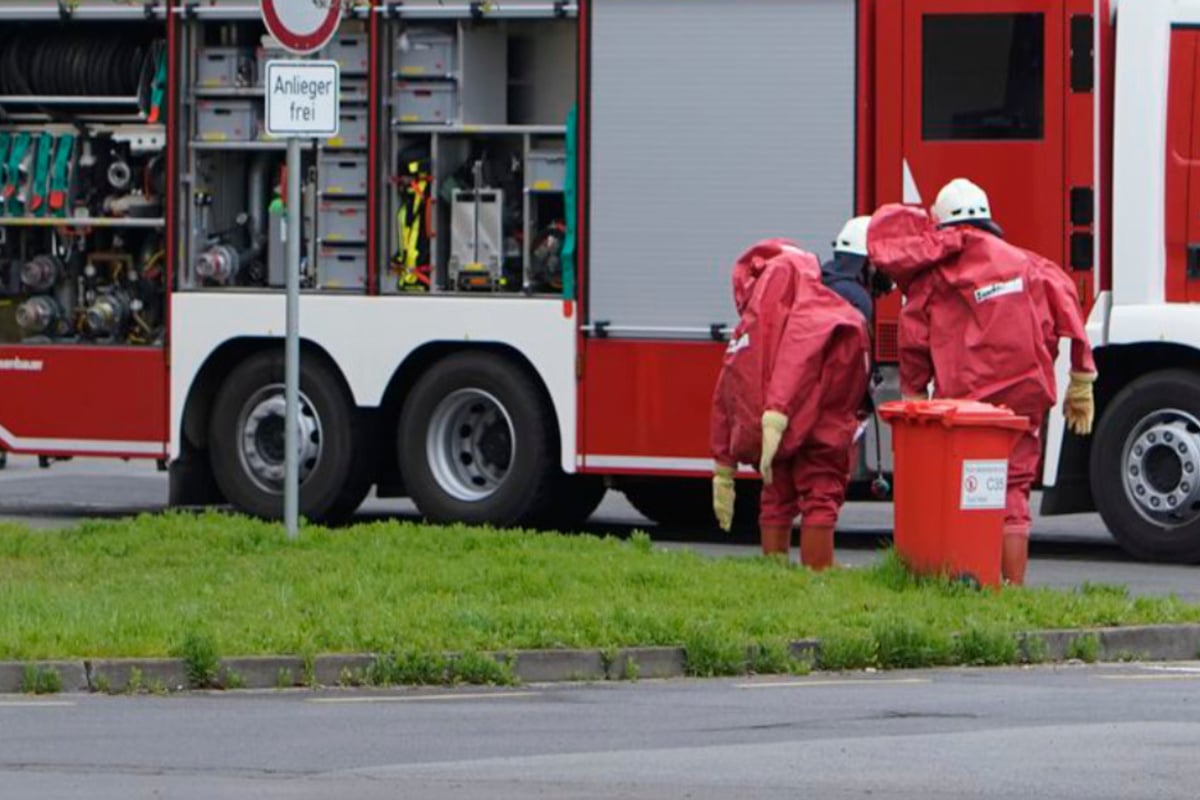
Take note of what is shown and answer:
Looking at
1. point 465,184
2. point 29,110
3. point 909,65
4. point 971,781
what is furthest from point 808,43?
point 971,781

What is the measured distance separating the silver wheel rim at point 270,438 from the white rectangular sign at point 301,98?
13.0ft

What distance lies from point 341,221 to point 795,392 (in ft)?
17.2

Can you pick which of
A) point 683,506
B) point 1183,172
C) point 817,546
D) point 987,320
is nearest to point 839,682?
point 817,546

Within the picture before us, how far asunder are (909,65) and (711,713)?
7.64 meters

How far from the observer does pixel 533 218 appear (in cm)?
1888

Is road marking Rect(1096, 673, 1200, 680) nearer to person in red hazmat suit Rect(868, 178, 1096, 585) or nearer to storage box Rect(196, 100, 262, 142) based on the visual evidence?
person in red hazmat suit Rect(868, 178, 1096, 585)

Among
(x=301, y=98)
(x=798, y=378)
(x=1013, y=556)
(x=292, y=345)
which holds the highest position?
(x=301, y=98)

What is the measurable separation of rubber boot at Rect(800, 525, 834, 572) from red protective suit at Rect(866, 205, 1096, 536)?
2.51 feet

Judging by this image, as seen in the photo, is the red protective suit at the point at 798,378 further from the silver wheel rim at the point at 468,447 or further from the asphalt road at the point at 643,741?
the silver wheel rim at the point at 468,447

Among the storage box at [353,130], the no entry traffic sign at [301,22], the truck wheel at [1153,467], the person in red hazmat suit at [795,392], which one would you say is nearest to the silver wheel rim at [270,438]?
the storage box at [353,130]

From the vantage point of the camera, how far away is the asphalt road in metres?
8.98

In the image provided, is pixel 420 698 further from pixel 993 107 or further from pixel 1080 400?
pixel 993 107

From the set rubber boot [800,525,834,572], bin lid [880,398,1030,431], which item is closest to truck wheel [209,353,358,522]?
rubber boot [800,525,834,572]

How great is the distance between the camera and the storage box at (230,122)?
1953 cm
